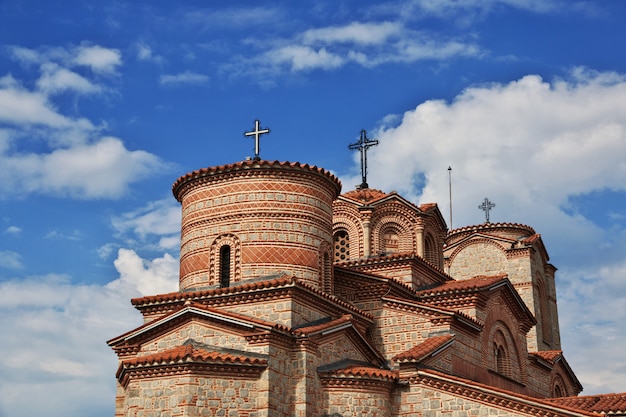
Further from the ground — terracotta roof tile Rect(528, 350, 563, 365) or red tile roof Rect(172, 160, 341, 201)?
red tile roof Rect(172, 160, 341, 201)

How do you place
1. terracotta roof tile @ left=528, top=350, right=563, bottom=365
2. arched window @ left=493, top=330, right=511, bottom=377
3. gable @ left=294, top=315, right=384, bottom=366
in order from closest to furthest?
gable @ left=294, top=315, right=384, bottom=366
arched window @ left=493, top=330, right=511, bottom=377
terracotta roof tile @ left=528, top=350, right=563, bottom=365

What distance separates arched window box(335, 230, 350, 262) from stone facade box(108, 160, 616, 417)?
91cm

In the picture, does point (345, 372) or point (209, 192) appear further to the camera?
point (209, 192)

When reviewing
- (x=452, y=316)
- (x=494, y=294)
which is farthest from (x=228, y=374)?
(x=494, y=294)

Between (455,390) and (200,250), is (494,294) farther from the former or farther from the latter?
(200,250)

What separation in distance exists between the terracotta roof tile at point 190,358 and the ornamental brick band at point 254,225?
249cm

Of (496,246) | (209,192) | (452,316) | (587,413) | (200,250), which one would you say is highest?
(496,246)

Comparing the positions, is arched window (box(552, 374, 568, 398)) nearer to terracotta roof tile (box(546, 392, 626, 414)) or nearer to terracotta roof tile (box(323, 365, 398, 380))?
terracotta roof tile (box(546, 392, 626, 414))

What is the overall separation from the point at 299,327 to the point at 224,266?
2356 millimetres

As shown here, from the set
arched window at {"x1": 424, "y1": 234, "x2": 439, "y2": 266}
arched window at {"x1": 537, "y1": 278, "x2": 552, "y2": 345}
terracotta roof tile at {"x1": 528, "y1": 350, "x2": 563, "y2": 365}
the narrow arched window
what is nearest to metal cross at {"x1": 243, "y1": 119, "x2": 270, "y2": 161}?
the narrow arched window

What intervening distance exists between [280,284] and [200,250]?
101 inches

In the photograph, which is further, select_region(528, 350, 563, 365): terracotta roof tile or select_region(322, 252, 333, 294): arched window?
select_region(528, 350, 563, 365): terracotta roof tile

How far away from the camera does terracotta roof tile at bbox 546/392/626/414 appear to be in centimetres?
1717

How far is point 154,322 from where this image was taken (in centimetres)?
1532
